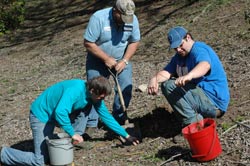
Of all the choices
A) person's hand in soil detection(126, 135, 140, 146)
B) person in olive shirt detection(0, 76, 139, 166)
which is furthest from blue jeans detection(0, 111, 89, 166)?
person's hand in soil detection(126, 135, 140, 146)

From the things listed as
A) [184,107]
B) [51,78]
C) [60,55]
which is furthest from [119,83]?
[60,55]

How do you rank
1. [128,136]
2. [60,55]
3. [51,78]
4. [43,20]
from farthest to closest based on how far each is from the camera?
[43,20]
[60,55]
[51,78]
[128,136]

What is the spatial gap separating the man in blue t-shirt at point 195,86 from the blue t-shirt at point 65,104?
0.62 meters

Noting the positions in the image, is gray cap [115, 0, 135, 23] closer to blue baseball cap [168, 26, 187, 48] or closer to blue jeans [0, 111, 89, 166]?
blue baseball cap [168, 26, 187, 48]

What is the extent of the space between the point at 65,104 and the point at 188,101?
122 centimetres

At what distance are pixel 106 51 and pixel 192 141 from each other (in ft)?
6.32

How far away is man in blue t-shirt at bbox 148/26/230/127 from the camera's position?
5391 mm

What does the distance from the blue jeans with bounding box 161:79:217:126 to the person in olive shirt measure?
0.68m

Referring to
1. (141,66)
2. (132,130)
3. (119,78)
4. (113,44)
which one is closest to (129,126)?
(132,130)

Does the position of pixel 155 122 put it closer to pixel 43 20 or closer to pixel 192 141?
pixel 192 141

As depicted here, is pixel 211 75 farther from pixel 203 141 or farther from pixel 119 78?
pixel 119 78

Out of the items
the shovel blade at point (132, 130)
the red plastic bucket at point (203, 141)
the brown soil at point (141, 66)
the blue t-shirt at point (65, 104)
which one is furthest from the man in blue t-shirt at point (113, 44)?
the red plastic bucket at point (203, 141)

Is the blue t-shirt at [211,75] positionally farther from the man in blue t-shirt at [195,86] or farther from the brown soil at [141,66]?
the brown soil at [141,66]

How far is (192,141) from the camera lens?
4.92 m
